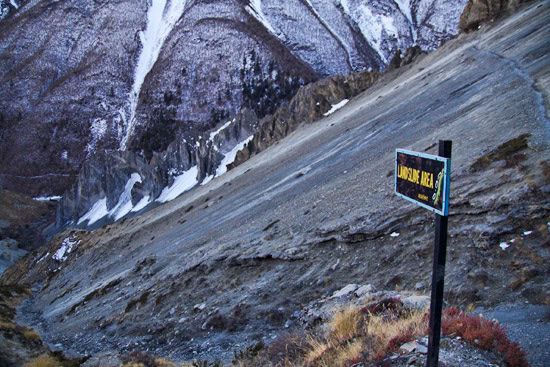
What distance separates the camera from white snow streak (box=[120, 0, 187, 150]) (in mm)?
142488

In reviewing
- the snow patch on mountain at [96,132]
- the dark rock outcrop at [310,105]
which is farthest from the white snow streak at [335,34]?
the dark rock outcrop at [310,105]

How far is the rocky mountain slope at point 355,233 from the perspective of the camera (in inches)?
312

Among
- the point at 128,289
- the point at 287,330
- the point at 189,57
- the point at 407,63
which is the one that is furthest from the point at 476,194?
the point at 189,57

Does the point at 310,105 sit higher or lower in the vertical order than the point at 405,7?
lower

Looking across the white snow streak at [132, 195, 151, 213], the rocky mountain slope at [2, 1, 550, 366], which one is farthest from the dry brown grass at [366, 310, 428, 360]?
the white snow streak at [132, 195, 151, 213]

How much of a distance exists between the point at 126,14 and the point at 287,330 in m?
187

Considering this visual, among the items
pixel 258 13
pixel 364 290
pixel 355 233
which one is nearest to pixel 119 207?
pixel 355 233

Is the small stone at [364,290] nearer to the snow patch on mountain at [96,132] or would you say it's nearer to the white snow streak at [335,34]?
the snow patch on mountain at [96,132]

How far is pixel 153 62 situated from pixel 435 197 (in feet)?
542

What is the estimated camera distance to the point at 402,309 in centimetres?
610

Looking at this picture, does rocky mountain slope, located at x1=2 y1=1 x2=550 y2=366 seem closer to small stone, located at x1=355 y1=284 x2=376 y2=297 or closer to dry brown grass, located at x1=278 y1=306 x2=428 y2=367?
small stone, located at x1=355 y1=284 x2=376 y2=297

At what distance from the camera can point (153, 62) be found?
504ft

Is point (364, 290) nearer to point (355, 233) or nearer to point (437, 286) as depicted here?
point (355, 233)

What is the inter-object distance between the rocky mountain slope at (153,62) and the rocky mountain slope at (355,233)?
110 metres
